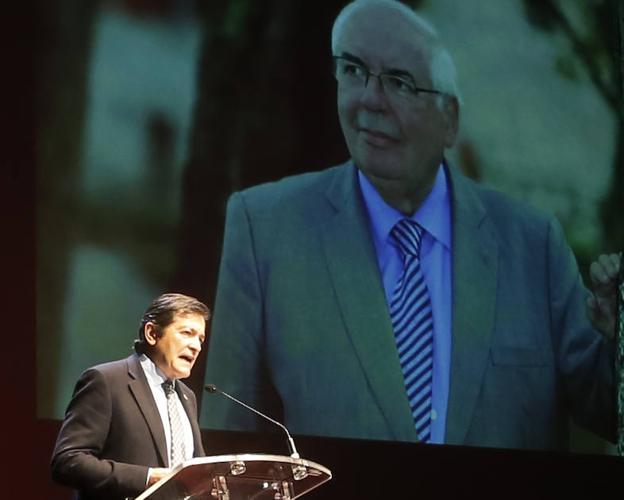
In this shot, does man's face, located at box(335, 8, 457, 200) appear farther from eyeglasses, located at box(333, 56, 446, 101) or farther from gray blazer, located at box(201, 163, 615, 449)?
gray blazer, located at box(201, 163, 615, 449)

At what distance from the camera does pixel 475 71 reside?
4.54 meters

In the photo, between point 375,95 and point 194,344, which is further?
point 375,95

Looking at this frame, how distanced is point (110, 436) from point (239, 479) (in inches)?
15.6

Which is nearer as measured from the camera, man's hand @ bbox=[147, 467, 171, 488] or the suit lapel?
man's hand @ bbox=[147, 467, 171, 488]

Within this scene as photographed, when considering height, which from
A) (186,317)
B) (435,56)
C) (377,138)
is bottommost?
(186,317)

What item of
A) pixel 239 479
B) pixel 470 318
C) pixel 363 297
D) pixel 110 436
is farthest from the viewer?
pixel 363 297

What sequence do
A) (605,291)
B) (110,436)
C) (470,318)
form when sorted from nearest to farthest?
(110,436) < (605,291) < (470,318)

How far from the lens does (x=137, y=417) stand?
2.94m

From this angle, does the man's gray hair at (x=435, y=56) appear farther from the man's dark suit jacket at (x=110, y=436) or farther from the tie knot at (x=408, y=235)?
the man's dark suit jacket at (x=110, y=436)

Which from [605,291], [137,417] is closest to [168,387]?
[137,417]

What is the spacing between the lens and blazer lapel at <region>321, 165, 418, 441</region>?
15.1 feet

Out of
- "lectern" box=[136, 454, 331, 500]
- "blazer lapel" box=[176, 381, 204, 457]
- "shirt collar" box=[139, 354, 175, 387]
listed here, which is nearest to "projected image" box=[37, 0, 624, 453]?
"blazer lapel" box=[176, 381, 204, 457]

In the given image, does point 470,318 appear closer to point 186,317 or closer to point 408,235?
point 408,235

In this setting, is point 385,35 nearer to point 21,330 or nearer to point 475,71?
point 475,71
